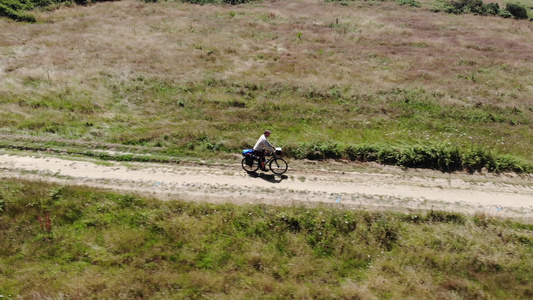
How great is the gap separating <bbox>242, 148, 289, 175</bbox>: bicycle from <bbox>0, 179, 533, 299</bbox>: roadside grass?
348 centimetres

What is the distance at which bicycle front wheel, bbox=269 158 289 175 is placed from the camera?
59.6 feet

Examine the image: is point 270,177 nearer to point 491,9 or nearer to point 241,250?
point 241,250

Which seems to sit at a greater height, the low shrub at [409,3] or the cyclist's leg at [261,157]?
the low shrub at [409,3]

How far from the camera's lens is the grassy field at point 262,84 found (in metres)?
21.4

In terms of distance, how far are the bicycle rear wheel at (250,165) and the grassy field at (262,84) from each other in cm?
195

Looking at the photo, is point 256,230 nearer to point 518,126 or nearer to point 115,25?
point 518,126

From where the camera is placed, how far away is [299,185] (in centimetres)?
1723

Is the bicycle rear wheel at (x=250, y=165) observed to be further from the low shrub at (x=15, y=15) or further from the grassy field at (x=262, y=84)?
the low shrub at (x=15, y=15)

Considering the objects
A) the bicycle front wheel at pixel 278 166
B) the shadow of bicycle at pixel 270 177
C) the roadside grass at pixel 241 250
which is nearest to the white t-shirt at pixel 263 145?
the bicycle front wheel at pixel 278 166

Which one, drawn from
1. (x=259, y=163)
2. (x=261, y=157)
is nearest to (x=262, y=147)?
(x=261, y=157)

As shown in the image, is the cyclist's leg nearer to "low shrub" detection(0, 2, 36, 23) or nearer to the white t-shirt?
the white t-shirt

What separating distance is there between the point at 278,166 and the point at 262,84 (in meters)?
13.0

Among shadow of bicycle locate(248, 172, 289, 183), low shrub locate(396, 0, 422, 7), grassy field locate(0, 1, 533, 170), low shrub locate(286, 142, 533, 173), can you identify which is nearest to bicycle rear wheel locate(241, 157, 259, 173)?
Result: shadow of bicycle locate(248, 172, 289, 183)

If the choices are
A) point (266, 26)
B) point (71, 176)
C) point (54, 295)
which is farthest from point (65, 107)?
point (266, 26)
